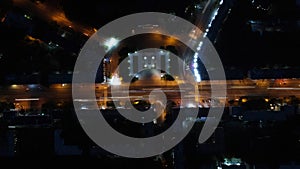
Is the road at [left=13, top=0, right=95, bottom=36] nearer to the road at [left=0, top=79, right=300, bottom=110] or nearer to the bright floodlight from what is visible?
the bright floodlight

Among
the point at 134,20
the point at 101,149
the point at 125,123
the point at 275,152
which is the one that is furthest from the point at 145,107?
the point at 275,152

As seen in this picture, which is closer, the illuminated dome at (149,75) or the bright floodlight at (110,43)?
the illuminated dome at (149,75)

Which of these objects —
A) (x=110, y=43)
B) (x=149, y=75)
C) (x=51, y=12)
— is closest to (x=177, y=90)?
(x=149, y=75)

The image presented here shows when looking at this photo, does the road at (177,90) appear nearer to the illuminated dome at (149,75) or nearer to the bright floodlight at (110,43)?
the illuminated dome at (149,75)

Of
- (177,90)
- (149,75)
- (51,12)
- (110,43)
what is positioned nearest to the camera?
(177,90)

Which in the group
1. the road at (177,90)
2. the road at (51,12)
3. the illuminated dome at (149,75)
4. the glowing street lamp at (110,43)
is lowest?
the road at (177,90)

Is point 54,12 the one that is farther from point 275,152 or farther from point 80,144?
point 275,152

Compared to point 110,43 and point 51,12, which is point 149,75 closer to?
point 110,43

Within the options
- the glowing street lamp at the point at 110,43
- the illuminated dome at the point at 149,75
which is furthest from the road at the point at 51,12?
the illuminated dome at the point at 149,75
